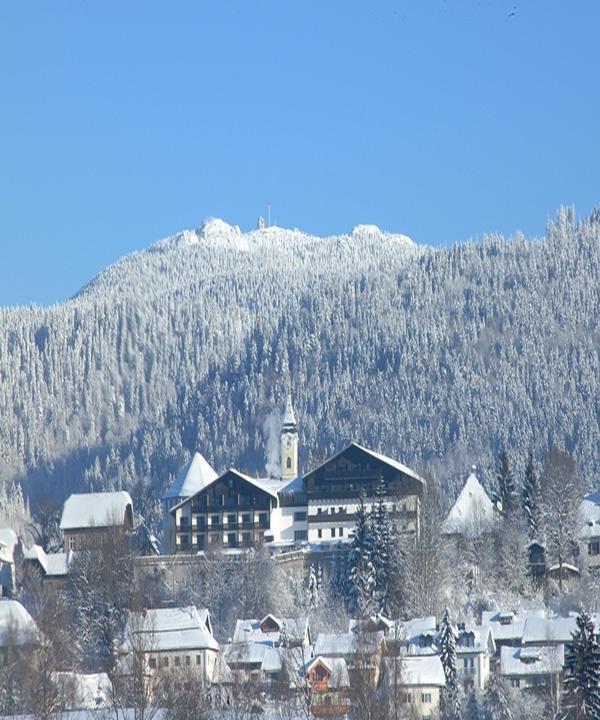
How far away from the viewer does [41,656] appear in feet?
309

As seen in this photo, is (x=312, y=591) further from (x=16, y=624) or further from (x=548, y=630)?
(x=16, y=624)

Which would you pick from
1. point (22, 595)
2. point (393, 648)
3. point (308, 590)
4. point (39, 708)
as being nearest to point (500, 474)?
point (308, 590)

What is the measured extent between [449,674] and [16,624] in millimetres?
20943

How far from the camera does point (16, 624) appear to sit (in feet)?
335

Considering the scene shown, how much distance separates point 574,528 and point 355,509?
12721mm

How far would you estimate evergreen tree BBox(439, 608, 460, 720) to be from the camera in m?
92.7

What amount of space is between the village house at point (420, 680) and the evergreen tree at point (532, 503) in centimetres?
1995

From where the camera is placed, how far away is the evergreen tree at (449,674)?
92.7 metres

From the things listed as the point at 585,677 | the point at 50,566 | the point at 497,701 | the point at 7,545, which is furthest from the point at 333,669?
the point at 7,545

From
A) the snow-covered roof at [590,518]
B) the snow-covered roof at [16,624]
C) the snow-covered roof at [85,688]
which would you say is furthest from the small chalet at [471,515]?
the snow-covered roof at [85,688]

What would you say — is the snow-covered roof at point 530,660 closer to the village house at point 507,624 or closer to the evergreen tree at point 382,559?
the village house at point 507,624

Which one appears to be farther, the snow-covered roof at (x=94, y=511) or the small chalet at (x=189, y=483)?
the small chalet at (x=189, y=483)

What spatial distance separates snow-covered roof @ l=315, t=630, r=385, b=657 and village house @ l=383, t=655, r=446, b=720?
1206 millimetres

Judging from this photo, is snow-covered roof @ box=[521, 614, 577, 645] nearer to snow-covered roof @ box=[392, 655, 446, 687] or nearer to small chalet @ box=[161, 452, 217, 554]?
snow-covered roof @ box=[392, 655, 446, 687]
